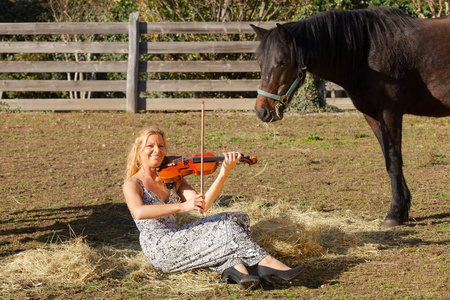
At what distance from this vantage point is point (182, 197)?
3.87 m

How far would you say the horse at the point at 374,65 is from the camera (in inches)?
180

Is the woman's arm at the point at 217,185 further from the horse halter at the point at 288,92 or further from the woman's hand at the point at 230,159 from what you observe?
the horse halter at the point at 288,92

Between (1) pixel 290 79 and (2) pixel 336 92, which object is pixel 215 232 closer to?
(1) pixel 290 79

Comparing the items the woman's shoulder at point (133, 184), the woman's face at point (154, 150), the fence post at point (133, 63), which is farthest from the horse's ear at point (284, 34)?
the fence post at point (133, 63)

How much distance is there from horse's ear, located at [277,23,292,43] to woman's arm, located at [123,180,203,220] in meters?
1.80

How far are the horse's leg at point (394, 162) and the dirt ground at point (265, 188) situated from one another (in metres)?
0.14

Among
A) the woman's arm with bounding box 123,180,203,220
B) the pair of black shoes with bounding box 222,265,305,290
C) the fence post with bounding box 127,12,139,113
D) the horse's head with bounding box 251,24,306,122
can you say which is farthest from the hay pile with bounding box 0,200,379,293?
the fence post with bounding box 127,12,139,113

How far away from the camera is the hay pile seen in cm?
357

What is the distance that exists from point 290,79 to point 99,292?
2348mm

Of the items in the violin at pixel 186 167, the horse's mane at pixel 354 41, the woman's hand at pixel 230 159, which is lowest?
the violin at pixel 186 167

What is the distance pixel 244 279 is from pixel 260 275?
0.43ft

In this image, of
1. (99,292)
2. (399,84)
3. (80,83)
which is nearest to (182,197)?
(99,292)

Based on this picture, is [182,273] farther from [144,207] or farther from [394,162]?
[394,162]

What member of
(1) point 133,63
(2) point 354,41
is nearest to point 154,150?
(2) point 354,41
